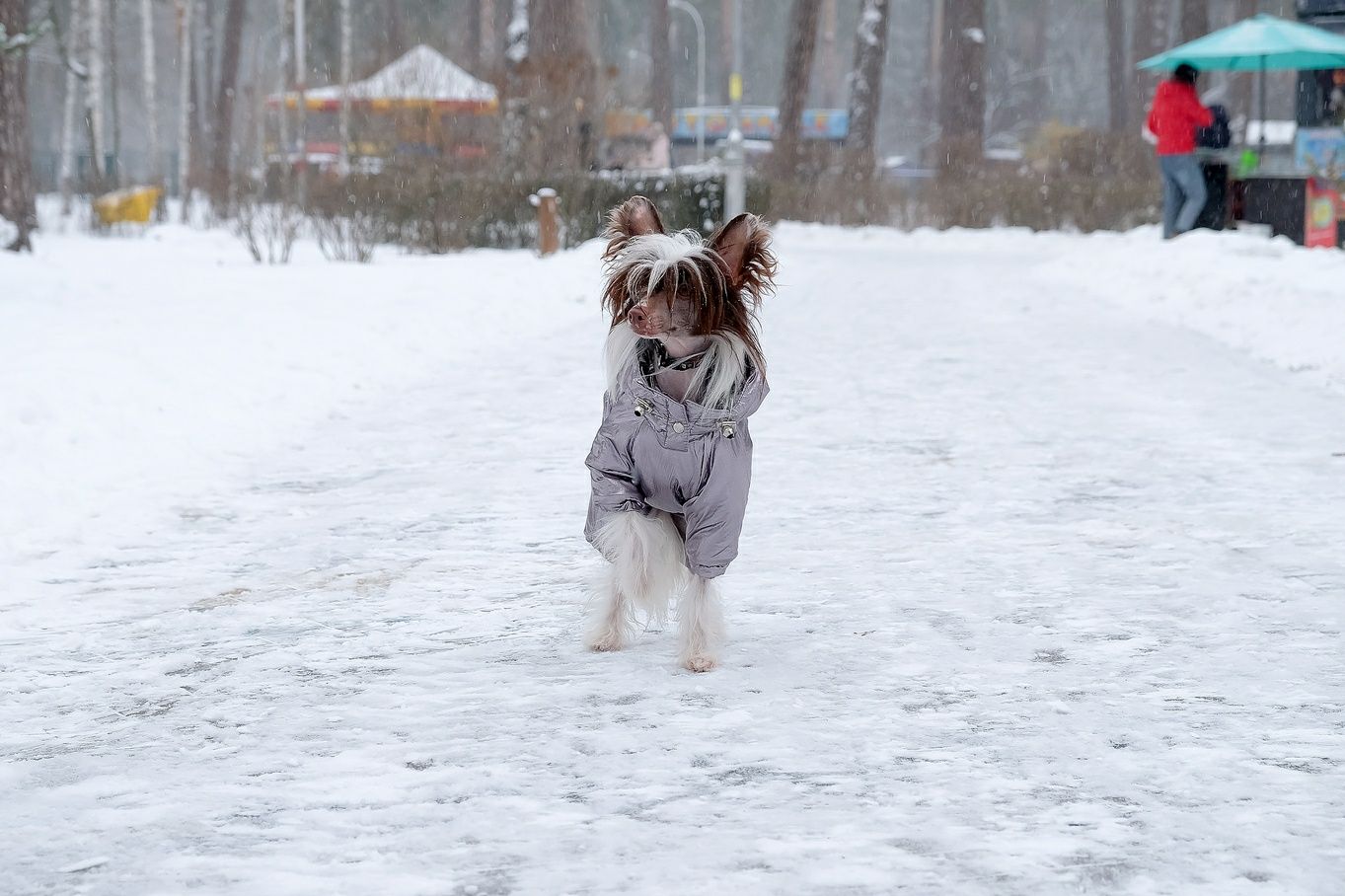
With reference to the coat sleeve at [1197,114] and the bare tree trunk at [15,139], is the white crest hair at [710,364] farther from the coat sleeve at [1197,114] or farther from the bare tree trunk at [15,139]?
the coat sleeve at [1197,114]

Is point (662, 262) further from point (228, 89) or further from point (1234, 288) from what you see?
point (228, 89)

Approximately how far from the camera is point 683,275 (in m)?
4.06

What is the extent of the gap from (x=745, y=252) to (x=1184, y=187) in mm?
17755

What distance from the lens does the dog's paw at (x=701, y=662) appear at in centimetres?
461

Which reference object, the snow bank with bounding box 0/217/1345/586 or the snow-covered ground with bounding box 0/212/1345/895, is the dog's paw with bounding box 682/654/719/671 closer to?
the snow-covered ground with bounding box 0/212/1345/895

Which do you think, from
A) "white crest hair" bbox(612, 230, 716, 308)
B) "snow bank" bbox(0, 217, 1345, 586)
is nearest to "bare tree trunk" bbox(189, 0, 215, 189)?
"snow bank" bbox(0, 217, 1345, 586)

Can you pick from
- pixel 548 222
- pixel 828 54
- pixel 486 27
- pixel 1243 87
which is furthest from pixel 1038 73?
pixel 548 222

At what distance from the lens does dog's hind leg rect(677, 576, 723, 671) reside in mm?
4602

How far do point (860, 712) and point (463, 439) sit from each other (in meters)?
4.79

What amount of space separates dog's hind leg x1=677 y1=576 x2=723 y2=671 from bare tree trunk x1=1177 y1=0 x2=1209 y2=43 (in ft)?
123

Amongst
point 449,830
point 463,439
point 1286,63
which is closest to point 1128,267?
point 1286,63

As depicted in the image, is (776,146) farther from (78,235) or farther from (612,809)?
(612,809)

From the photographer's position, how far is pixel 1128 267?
61.7 feet

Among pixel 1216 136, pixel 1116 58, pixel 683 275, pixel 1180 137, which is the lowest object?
pixel 683 275
